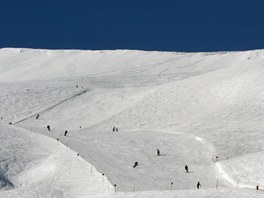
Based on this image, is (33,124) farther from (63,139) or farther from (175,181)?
(175,181)

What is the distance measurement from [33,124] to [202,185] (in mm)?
36386

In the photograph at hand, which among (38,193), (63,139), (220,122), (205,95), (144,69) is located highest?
(144,69)

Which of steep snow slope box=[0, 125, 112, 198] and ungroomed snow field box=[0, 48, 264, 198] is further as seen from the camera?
ungroomed snow field box=[0, 48, 264, 198]

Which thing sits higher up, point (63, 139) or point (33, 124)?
point (33, 124)

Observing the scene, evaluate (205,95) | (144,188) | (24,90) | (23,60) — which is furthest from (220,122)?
(23,60)

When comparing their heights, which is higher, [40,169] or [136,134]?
[136,134]

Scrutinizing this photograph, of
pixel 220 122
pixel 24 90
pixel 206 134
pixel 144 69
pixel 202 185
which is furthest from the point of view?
pixel 144 69

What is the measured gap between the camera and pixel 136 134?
192 feet

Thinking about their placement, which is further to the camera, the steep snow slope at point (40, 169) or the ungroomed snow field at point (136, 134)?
the ungroomed snow field at point (136, 134)

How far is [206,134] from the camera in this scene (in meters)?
58.5

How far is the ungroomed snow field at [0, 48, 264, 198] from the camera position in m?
40.0

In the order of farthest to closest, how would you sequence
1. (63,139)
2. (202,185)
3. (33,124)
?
(33,124)
(63,139)
(202,185)

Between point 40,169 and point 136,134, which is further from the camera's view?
point 136,134

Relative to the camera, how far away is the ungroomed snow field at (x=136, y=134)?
4002 cm
